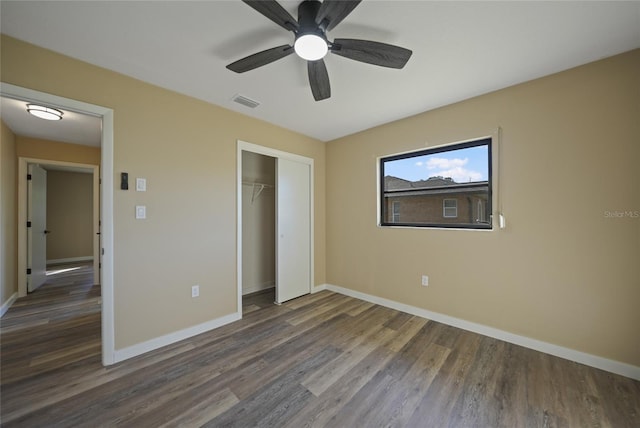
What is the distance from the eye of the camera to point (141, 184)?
2.21 m

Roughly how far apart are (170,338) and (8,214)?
3176 millimetres

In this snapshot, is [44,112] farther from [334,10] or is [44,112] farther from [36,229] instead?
[334,10]

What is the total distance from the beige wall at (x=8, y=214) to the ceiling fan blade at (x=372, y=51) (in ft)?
14.3

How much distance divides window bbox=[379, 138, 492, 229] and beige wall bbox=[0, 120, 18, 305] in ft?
16.2

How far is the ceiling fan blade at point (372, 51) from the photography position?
58.9 inches

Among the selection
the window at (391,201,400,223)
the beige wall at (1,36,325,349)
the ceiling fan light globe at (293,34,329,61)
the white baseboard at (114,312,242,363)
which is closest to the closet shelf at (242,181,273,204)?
the beige wall at (1,36,325,349)

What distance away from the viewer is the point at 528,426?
1420mm

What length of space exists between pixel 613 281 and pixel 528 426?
1.40m

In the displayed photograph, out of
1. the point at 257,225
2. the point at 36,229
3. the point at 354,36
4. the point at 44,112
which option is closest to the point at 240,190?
the point at 257,225

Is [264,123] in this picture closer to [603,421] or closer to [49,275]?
[603,421]

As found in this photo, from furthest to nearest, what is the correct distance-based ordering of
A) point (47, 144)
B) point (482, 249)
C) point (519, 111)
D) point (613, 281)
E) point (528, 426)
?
point (47, 144) < point (482, 249) < point (519, 111) < point (613, 281) < point (528, 426)

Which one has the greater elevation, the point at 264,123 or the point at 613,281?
the point at 264,123

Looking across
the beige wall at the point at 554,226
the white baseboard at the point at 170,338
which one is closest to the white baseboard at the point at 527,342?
the beige wall at the point at 554,226

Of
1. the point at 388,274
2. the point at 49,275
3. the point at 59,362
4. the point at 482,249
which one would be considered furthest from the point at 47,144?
the point at 482,249
